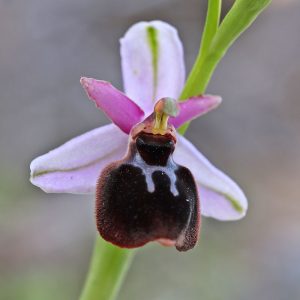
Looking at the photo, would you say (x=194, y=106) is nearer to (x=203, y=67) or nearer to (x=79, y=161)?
(x=203, y=67)

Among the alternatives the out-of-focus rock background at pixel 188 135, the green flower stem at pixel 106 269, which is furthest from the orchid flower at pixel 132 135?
the out-of-focus rock background at pixel 188 135

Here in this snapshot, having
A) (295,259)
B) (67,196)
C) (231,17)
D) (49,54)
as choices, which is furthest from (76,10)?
(231,17)

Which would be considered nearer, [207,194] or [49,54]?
[207,194]

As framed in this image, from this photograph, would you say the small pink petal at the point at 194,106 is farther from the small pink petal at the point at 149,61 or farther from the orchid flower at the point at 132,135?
the small pink petal at the point at 149,61

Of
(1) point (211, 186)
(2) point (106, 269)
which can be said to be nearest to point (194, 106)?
(1) point (211, 186)

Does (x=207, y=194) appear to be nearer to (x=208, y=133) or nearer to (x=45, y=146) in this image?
(x=45, y=146)

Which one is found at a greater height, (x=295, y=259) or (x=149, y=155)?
(x=149, y=155)

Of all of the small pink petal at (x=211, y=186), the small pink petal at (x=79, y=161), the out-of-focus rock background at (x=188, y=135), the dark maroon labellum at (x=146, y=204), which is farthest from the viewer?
the out-of-focus rock background at (x=188, y=135)
